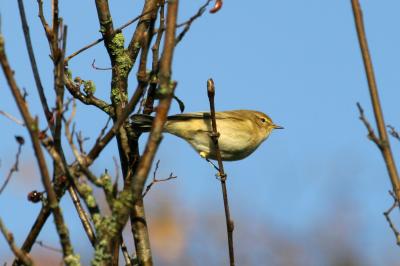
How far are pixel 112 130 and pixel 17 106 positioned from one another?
1.38 feet

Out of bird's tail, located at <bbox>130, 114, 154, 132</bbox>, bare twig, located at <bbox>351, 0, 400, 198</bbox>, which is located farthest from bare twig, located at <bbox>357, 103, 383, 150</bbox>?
bird's tail, located at <bbox>130, 114, 154, 132</bbox>

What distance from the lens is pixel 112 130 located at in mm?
2518

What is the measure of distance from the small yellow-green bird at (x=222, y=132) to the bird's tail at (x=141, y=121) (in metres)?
1.70

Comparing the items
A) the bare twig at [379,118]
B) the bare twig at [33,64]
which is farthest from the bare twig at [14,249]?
the bare twig at [379,118]

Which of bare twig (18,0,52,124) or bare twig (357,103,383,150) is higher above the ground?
bare twig (18,0,52,124)

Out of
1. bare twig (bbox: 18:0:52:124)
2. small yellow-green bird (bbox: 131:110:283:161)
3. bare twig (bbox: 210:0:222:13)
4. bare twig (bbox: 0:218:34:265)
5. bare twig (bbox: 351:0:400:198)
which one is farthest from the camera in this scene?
small yellow-green bird (bbox: 131:110:283:161)

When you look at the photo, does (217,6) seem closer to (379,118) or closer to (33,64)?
(33,64)

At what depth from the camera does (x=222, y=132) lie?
20.0 feet

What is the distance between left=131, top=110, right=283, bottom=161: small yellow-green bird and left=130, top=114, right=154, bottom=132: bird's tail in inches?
66.9

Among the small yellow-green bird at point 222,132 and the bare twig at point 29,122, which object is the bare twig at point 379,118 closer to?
the bare twig at point 29,122

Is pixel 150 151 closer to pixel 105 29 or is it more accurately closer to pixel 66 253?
pixel 66 253

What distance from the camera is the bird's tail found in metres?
3.86

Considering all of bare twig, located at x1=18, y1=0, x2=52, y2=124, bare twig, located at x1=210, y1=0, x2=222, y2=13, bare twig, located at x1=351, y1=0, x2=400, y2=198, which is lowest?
bare twig, located at x1=351, y1=0, x2=400, y2=198

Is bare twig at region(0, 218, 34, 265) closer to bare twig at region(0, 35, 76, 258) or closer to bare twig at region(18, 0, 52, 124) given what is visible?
bare twig at region(0, 35, 76, 258)
